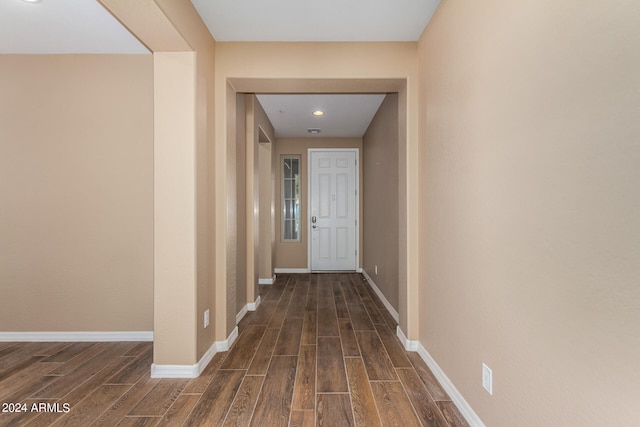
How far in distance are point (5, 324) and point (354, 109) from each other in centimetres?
432

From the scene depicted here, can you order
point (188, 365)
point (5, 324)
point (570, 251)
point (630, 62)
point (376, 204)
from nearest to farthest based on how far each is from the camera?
point (630, 62), point (570, 251), point (188, 365), point (5, 324), point (376, 204)

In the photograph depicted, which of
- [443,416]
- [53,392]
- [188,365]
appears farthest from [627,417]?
[53,392]

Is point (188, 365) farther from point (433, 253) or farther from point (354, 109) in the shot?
point (354, 109)

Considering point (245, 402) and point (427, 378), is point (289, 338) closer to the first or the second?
point (245, 402)

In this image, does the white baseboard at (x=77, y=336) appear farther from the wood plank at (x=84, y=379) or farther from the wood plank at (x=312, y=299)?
the wood plank at (x=312, y=299)

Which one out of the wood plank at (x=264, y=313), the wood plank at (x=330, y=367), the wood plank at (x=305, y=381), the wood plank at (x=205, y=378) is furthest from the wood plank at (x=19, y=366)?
the wood plank at (x=330, y=367)

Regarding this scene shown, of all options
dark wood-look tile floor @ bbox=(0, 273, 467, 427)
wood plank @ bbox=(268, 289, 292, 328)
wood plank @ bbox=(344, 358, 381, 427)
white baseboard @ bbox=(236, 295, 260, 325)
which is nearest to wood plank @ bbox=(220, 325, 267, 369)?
dark wood-look tile floor @ bbox=(0, 273, 467, 427)

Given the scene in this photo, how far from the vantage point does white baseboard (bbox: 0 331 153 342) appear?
274 centimetres

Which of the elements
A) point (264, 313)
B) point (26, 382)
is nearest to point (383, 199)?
point (264, 313)

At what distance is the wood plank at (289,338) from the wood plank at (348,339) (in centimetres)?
40

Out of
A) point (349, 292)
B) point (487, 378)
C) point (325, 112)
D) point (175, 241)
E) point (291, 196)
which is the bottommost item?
point (349, 292)

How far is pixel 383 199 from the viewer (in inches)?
157

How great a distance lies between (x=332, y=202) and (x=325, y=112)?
6.33 ft

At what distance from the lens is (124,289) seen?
276cm
